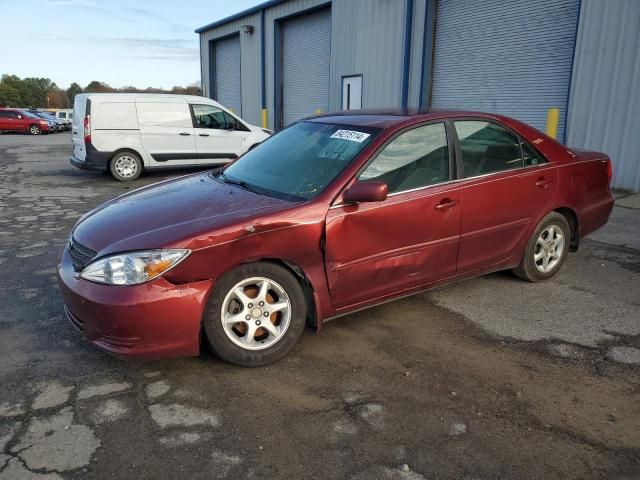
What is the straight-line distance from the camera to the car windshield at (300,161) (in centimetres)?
353

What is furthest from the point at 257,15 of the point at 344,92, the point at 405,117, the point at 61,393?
the point at 61,393

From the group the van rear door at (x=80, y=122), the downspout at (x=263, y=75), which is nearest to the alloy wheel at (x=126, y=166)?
the van rear door at (x=80, y=122)

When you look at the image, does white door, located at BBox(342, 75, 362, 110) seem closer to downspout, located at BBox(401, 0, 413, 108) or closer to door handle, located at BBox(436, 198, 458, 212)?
downspout, located at BBox(401, 0, 413, 108)

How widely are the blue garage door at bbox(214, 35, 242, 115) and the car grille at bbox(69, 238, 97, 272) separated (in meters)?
21.5

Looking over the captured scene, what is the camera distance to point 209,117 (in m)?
11.7

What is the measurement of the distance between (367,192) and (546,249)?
2.25 meters

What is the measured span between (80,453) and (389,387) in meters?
1.63

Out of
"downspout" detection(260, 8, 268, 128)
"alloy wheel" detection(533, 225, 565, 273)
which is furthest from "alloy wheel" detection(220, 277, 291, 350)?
"downspout" detection(260, 8, 268, 128)

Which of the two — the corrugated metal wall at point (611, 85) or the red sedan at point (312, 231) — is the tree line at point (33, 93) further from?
the red sedan at point (312, 231)

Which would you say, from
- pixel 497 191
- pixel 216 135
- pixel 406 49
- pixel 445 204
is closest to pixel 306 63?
pixel 406 49

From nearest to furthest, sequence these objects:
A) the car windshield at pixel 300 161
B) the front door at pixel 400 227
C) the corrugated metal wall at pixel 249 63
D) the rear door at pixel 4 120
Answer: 1. the front door at pixel 400 227
2. the car windshield at pixel 300 161
3. the corrugated metal wall at pixel 249 63
4. the rear door at pixel 4 120

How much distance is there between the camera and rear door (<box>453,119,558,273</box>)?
13.0 ft

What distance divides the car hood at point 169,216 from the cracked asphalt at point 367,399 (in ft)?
2.62

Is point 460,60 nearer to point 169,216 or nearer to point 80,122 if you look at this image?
point 80,122
